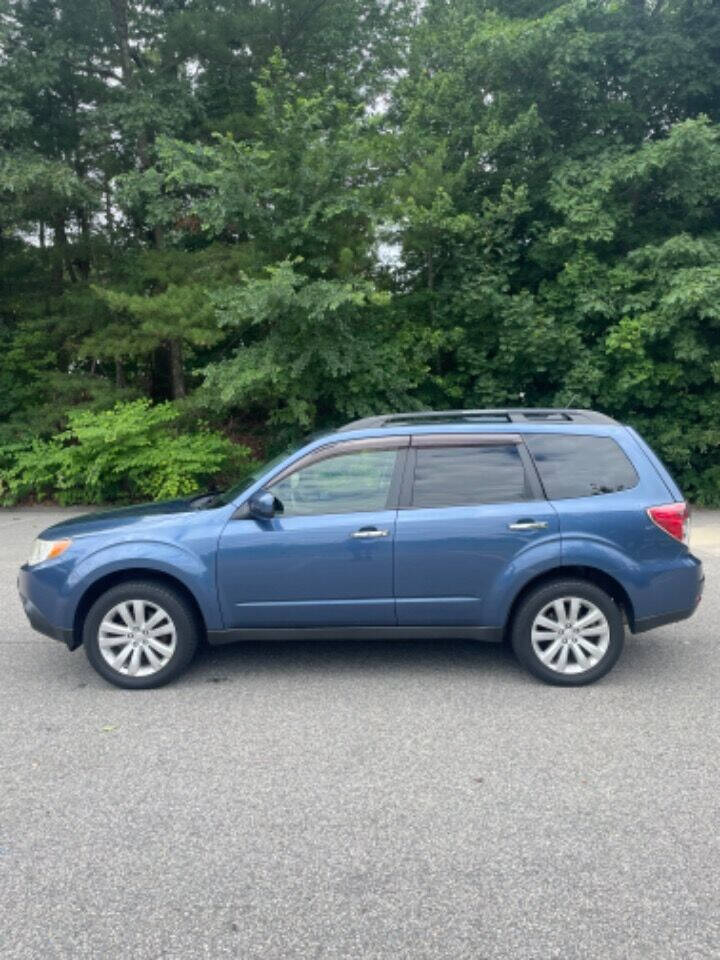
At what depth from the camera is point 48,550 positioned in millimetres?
4453

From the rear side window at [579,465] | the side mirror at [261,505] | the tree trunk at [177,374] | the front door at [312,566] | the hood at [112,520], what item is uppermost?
the tree trunk at [177,374]

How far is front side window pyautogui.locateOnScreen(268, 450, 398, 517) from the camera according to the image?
444cm

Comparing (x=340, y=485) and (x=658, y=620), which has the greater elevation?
(x=340, y=485)

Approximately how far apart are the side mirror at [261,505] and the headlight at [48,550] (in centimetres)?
119

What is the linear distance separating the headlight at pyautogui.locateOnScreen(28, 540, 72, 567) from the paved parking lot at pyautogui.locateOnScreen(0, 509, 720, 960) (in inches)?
32.5

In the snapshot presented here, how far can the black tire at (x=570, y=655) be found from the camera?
14.1ft

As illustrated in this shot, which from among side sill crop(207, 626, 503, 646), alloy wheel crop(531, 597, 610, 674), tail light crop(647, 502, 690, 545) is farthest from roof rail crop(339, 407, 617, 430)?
side sill crop(207, 626, 503, 646)

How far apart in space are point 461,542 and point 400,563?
403 mm

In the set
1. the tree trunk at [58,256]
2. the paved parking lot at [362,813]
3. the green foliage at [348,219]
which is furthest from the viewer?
the tree trunk at [58,256]

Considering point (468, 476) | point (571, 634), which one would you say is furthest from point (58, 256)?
point (571, 634)

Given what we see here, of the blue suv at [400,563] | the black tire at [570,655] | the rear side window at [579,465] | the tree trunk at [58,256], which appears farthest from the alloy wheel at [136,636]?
the tree trunk at [58,256]

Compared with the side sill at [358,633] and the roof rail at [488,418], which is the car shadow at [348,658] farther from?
the roof rail at [488,418]

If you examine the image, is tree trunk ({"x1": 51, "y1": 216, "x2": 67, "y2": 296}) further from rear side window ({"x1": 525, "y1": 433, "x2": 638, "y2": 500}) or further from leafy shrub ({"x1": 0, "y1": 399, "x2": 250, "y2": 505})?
rear side window ({"x1": 525, "y1": 433, "x2": 638, "y2": 500})

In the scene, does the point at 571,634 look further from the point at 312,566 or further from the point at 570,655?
the point at 312,566
